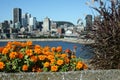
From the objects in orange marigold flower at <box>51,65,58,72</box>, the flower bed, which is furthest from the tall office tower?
orange marigold flower at <box>51,65,58,72</box>

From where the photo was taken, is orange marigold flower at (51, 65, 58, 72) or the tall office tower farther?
the tall office tower

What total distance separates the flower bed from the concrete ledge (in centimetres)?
36

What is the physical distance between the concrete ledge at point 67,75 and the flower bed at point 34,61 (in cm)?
36

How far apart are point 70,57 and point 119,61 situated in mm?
979

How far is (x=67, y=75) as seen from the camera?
5.60m

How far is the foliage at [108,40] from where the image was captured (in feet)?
22.2

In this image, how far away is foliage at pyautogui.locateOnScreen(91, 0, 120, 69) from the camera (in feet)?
22.2

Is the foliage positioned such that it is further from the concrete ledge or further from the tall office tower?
the concrete ledge

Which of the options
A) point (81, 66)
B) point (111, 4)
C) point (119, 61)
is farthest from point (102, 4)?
point (81, 66)

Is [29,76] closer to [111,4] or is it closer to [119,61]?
[119,61]

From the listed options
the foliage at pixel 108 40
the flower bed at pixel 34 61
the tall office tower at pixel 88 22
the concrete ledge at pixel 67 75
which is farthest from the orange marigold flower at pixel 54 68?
the tall office tower at pixel 88 22

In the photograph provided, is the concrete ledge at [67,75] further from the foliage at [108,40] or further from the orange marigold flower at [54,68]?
the foliage at [108,40]

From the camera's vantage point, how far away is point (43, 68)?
6148 mm

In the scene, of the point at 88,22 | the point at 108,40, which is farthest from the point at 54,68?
the point at 88,22
